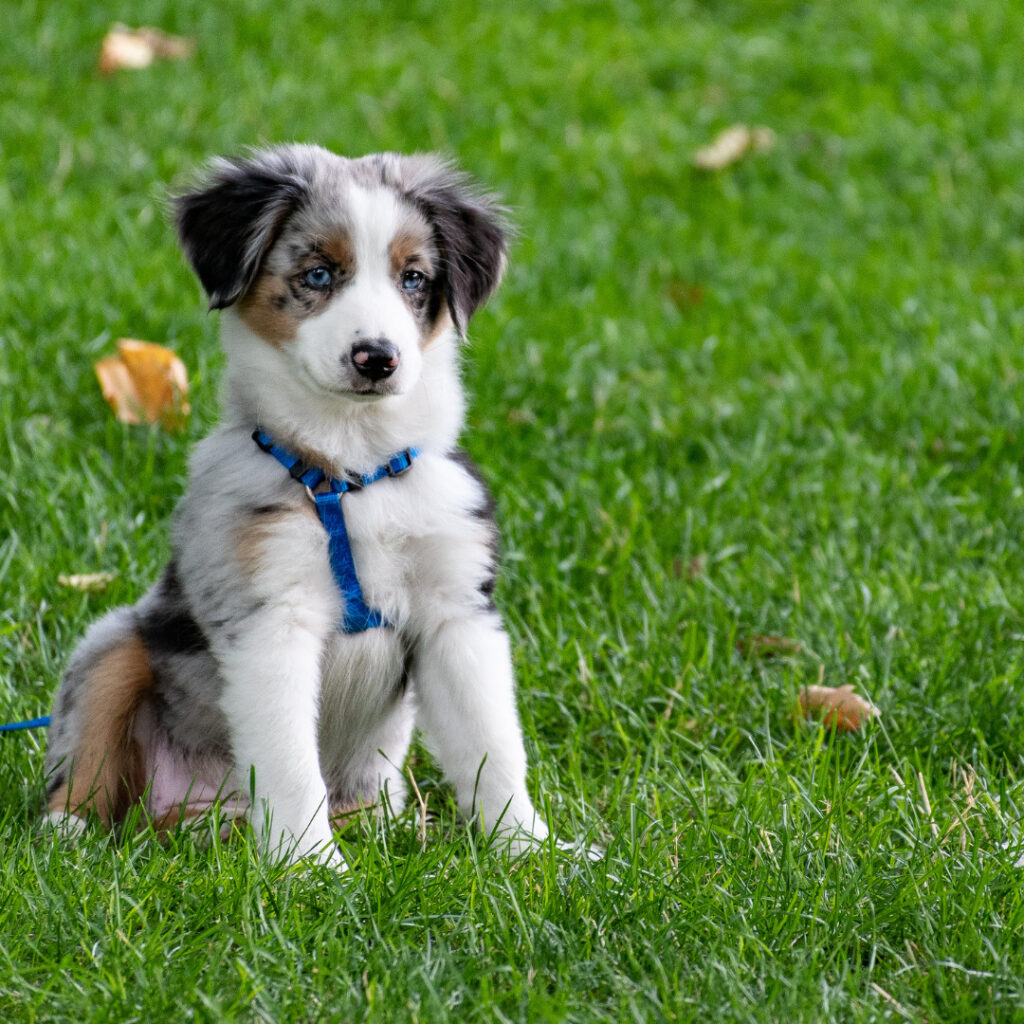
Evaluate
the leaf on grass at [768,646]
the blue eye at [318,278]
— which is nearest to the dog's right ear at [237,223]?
the blue eye at [318,278]

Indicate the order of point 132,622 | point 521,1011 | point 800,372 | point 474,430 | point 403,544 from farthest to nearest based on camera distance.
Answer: point 800,372 < point 474,430 < point 132,622 < point 403,544 < point 521,1011

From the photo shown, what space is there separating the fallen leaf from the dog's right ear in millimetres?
1237

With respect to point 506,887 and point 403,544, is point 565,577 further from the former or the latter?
point 506,887

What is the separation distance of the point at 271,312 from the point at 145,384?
1.95 metres

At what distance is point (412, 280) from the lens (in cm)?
329

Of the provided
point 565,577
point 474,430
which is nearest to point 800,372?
point 474,430

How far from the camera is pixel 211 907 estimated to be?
9.03 ft

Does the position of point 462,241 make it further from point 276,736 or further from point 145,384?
point 145,384

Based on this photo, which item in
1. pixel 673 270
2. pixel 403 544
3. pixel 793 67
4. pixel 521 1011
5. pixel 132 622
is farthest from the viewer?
pixel 793 67

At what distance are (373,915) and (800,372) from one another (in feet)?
12.4

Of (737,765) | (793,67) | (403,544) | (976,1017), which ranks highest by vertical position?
(793,67)

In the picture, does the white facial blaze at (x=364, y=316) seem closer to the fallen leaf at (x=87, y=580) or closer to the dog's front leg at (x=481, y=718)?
the dog's front leg at (x=481, y=718)

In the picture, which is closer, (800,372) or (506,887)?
(506,887)

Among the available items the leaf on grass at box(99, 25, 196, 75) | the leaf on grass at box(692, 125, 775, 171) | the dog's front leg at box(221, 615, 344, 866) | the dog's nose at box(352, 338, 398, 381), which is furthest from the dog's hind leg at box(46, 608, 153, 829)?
the leaf on grass at box(692, 125, 775, 171)
